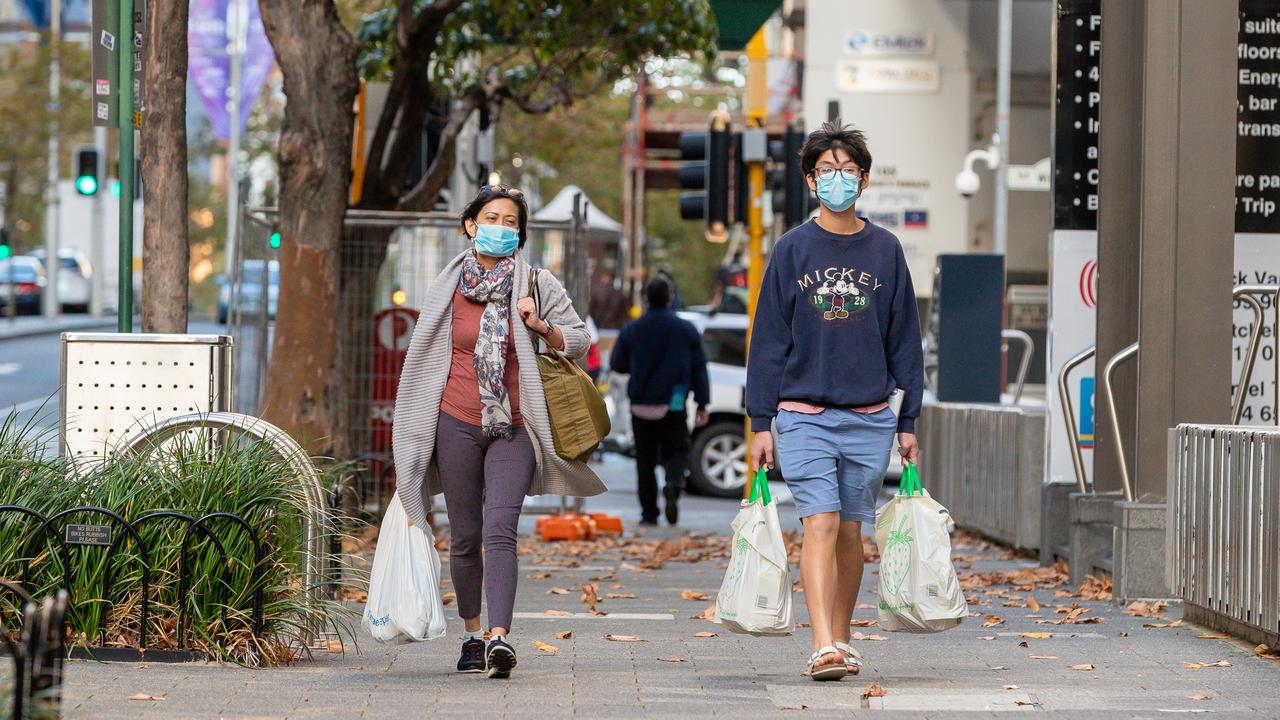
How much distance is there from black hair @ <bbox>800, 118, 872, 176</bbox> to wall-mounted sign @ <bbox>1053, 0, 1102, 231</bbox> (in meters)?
4.33

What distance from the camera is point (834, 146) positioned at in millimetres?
6672

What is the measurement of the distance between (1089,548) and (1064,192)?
214cm

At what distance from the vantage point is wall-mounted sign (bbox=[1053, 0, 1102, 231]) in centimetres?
1076

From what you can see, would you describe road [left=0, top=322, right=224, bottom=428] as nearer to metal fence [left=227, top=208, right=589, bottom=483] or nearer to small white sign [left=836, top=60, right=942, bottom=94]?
metal fence [left=227, top=208, right=589, bottom=483]

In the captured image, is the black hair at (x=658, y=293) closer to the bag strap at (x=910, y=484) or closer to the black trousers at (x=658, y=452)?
the black trousers at (x=658, y=452)

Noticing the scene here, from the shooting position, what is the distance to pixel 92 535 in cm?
662

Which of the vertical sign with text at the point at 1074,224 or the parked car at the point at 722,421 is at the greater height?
the vertical sign with text at the point at 1074,224

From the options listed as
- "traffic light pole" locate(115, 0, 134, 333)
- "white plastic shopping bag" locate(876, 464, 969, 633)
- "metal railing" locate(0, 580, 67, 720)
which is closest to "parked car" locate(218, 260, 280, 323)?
"traffic light pole" locate(115, 0, 134, 333)

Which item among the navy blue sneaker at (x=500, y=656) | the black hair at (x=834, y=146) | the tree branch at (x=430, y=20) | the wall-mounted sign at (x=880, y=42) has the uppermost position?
the wall-mounted sign at (x=880, y=42)

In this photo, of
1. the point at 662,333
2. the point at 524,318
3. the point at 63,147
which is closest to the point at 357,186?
the point at 662,333

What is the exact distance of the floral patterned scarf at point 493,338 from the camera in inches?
266

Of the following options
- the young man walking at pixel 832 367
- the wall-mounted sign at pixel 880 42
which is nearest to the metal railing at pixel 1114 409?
the young man walking at pixel 832 367

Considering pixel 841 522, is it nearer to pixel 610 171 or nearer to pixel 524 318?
pixel 524 318

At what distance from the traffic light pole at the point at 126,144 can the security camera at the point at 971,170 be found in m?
15.1
